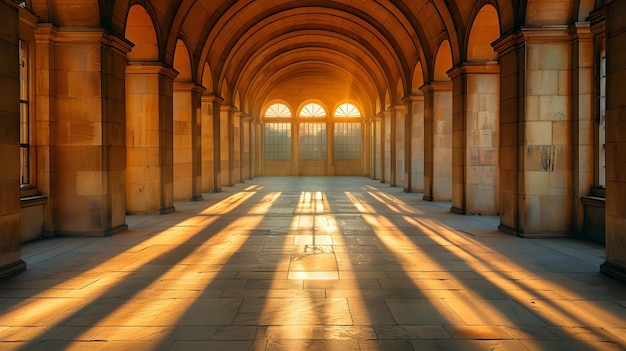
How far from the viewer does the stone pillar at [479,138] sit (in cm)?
1340

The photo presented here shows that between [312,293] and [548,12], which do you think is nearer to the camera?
[312,293]

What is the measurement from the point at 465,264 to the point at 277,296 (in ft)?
10.7

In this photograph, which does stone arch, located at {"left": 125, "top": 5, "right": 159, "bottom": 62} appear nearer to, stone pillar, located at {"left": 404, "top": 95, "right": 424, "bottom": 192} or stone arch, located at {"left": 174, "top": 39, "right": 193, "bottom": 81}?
stone arch, located at {"left": 174, "top": 39, "right": 193, "bottom": 81}

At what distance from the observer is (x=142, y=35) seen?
12.9 m

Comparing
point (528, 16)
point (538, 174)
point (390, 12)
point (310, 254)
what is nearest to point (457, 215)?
point (538, 174)

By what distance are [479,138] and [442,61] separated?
444 centimetres

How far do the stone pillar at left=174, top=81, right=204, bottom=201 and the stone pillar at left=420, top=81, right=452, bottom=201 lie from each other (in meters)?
8.71

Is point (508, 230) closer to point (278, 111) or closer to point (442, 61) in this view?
point (442, 61)

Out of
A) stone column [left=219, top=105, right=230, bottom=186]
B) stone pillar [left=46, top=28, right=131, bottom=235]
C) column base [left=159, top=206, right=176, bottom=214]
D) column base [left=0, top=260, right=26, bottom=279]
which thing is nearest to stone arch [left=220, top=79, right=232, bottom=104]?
stone column [left=219, top=105, right=230, bottom=186]

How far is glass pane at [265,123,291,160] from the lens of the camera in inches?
1667

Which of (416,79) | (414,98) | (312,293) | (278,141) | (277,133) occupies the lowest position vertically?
(312,293)

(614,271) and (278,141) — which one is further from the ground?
(278,141)

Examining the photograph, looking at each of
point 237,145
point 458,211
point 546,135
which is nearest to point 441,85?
point 458,211

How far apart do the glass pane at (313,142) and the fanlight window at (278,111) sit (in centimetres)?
223
